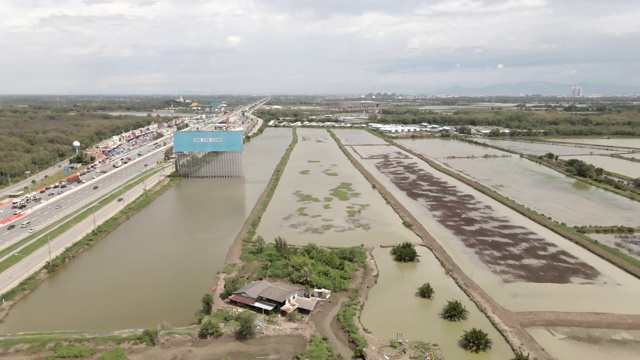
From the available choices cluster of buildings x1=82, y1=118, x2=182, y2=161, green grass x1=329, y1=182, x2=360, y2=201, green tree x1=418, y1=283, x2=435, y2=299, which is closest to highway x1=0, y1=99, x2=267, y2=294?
cluster of buildings x1=82, y1=118, x2=182, y2=161

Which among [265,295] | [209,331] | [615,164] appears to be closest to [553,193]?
[615,164]

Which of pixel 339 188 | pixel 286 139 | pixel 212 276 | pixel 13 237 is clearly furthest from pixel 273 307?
pixel 286 139

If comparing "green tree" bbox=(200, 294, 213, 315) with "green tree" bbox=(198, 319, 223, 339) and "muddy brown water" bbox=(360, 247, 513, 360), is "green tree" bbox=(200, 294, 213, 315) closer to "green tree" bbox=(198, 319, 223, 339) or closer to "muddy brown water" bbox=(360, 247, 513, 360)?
"green tree" bbox=(198, 319, 223, 339)

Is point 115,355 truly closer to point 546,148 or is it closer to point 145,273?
point 145,273

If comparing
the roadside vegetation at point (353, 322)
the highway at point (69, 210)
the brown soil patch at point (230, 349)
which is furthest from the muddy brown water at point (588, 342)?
the highway at point (69, 210)

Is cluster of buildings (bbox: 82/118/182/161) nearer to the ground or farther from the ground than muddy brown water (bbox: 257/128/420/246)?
farther from the ground

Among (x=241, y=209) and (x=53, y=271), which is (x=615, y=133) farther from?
(x=53, y=271)
